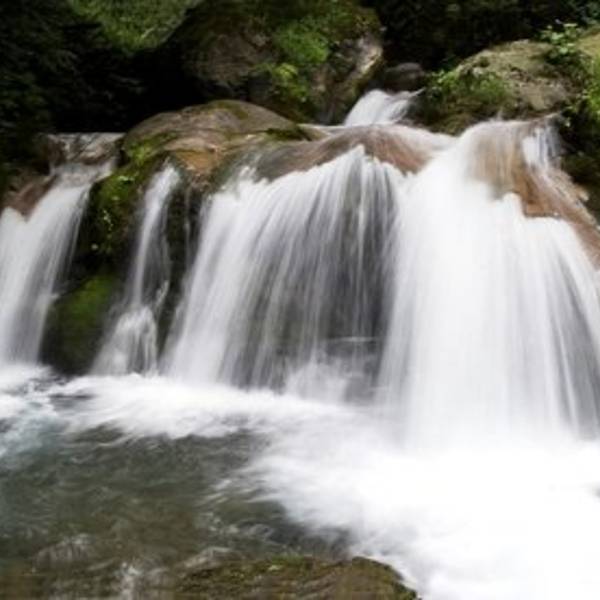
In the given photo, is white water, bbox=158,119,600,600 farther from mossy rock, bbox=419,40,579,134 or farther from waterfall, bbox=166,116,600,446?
mossy rock, bbox=419,40,579,134

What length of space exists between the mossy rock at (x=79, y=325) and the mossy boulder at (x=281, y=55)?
4317 millimetres

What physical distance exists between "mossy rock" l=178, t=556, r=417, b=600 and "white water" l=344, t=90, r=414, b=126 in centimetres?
748

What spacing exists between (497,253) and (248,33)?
20.9 feet

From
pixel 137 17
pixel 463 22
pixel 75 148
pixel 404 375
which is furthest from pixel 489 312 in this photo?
pixel 137 17

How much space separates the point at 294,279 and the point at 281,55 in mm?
5357

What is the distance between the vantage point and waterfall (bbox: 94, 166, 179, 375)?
25.9 ft

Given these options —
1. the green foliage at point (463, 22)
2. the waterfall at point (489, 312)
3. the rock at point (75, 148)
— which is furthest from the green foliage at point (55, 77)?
the waterfall at point (489, 312)

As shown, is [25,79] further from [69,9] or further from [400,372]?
[400,372]

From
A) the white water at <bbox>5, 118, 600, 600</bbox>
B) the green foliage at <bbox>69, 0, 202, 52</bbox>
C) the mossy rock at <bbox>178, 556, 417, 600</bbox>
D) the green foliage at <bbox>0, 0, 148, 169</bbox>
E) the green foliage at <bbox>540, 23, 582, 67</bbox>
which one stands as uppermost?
the green foliage at <bbox>69, 0, 202, 52</bbox>

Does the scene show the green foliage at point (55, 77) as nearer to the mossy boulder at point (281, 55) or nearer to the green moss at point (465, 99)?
the mossy boulder at point (281, 55)

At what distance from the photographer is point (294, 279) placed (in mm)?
7555

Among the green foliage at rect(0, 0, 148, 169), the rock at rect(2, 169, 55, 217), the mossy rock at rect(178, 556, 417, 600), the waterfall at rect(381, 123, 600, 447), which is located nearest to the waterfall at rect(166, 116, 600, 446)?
the waterfall at rect(381, 123, 600, 447)

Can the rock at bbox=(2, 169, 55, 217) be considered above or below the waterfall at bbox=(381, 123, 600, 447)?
above

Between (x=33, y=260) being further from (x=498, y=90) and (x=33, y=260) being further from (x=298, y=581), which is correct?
(x=298, y=581)
